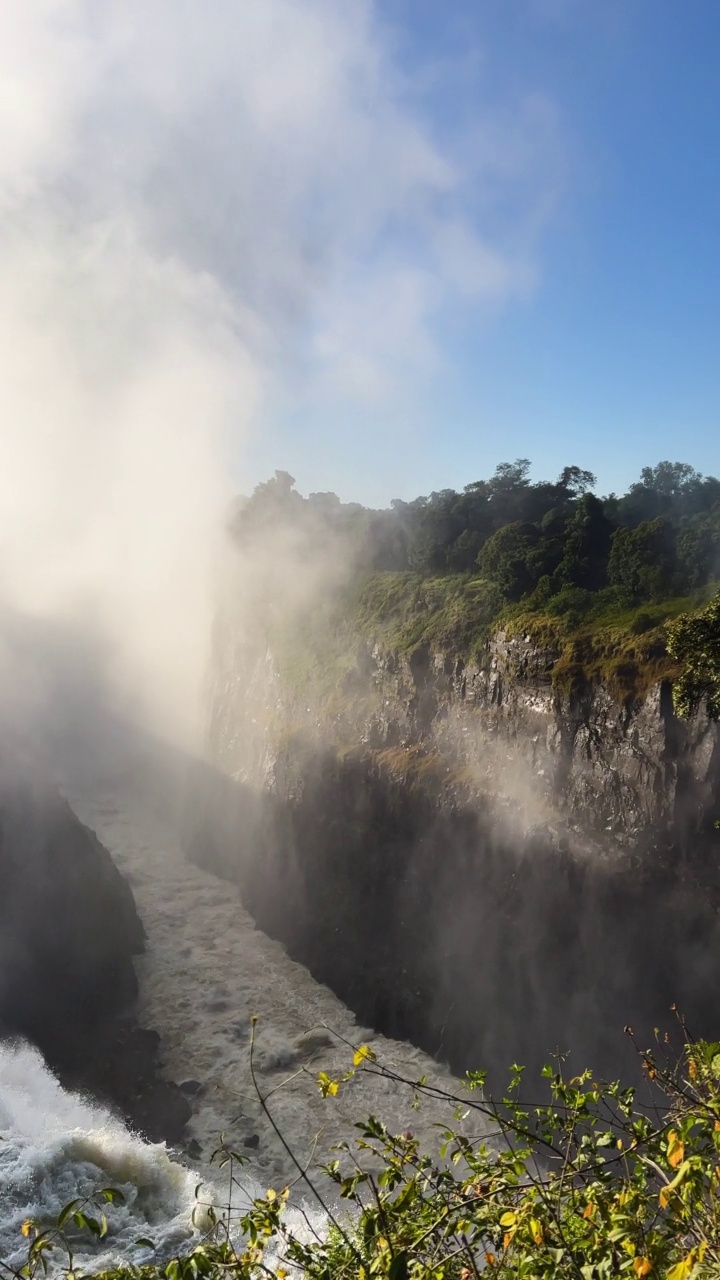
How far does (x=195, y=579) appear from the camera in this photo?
67562 mm

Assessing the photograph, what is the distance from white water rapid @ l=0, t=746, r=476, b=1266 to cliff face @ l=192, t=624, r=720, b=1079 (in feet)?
6.67

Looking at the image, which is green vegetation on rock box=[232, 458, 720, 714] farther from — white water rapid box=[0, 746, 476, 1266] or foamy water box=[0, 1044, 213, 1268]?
foamy water box=[0, 1044, 213, 1268]

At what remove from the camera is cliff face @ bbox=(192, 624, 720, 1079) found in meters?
26.7

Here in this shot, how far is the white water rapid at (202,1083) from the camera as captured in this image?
21438 mm

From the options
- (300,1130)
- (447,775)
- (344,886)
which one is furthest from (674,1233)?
(344,886)

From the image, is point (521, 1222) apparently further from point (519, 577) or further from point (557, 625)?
point (519, 577)

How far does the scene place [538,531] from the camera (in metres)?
41.5

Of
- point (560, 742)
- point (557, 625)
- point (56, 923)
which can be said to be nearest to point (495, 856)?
point (560, 742)

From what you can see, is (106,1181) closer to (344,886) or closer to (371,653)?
(344,886)

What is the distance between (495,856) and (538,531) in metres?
18.9

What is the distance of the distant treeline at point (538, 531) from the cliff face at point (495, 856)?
5466 mm

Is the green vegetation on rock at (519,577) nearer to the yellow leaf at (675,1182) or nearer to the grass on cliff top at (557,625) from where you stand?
the grass on cliff top at (557,625)

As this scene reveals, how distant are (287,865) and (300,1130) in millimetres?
16634

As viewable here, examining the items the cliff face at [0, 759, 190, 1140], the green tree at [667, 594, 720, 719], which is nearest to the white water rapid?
the cliff face at [0, 759, 190, 1140]
